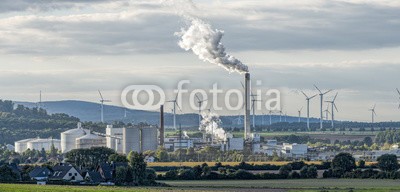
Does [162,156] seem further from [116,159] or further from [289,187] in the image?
[289,187]

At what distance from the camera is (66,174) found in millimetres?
101438

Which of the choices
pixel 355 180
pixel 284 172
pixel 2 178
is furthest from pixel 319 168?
pixel 2 178

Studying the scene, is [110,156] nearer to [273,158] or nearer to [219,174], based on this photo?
[219,174]

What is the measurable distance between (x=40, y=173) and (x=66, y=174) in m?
3.98

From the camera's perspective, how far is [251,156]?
554 feet

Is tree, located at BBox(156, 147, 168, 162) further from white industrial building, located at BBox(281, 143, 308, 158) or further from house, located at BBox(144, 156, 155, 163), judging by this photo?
white industrial building, located at BBox(281, 143, 308, 158)

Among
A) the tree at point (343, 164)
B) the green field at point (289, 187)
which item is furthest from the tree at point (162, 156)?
the green field at point (289, 187)

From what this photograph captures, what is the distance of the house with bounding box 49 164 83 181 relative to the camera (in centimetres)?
9994

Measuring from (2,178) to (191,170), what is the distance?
23.3m

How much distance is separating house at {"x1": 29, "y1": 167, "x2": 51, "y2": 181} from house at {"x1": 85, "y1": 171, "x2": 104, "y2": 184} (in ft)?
11.5

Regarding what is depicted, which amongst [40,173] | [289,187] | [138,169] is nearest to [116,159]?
[40,173]

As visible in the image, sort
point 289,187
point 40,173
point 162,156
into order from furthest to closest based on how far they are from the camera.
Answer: point 162,156
point 40,173
point 289,187

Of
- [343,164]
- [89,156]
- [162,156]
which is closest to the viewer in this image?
[343,164]

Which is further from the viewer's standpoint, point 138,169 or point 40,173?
point 40,173
